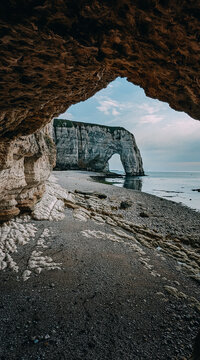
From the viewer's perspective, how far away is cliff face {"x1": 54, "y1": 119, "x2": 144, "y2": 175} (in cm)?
5662

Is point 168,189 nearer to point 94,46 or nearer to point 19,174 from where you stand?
point 19,174

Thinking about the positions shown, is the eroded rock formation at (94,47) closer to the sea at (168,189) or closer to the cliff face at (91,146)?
the sea at (168,189)

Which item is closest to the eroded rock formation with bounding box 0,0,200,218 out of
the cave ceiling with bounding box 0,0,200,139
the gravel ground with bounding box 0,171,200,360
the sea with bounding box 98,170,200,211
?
the cave ceiling with bounding box 0,0,200,139

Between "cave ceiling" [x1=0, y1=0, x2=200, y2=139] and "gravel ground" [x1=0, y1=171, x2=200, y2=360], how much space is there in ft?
15.0

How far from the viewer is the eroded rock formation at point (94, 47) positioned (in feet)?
7.20

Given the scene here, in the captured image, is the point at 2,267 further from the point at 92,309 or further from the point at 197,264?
the point at 197,264

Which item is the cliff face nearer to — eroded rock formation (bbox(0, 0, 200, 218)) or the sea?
the sea

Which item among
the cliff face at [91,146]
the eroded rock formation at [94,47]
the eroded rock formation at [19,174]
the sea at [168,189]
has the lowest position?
the sea at [168,189]

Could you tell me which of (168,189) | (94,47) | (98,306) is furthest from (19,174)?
(168,189)

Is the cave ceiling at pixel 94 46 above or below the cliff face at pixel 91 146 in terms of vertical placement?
below

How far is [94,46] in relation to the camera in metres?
2.84

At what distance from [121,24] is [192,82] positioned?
1764 mm

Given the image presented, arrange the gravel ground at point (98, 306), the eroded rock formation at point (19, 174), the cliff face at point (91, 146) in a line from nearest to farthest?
1. the gravel ground at point (98, 306)
2. the eroded rock formation at point (19, 174)
3. the cliff face at point (91, 146)

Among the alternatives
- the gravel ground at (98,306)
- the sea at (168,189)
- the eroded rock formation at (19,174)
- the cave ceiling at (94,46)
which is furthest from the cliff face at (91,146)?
the cave ceiling at (94,46)
